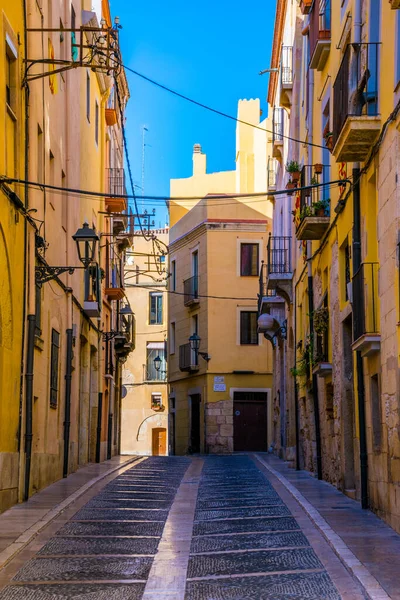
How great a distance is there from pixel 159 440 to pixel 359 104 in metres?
41.7

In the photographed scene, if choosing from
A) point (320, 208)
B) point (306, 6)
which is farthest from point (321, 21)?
point (320, 208)

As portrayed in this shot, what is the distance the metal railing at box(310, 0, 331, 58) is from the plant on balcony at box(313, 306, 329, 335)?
16.2 feet

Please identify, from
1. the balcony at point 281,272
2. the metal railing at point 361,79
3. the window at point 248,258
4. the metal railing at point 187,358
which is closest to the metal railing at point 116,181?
the balcony at point 281,272

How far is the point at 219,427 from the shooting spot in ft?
131

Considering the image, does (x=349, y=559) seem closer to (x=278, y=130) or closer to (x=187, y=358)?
(x=278, y=130)

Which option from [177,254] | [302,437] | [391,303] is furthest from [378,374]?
[177,254]

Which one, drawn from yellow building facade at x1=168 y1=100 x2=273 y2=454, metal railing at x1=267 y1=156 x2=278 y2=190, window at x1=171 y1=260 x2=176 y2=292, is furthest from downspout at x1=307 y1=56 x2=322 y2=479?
window at x1=171 y1=260 x2=176 y2=292

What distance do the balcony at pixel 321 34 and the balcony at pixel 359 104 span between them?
15.0 ft

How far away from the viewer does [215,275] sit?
41750mm

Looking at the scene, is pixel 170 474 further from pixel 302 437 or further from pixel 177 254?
pixel 177 254

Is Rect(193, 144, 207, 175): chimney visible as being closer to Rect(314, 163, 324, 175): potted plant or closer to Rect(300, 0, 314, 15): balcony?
Rect(300, 0, 314, 15): balcony

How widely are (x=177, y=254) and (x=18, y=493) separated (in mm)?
31815

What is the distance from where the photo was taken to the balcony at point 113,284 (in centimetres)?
3167

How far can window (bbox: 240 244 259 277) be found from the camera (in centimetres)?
4203
